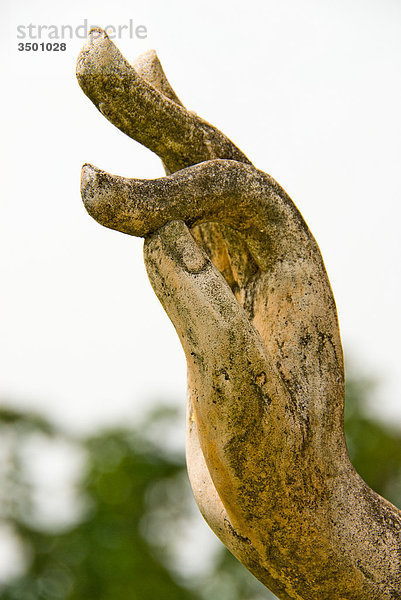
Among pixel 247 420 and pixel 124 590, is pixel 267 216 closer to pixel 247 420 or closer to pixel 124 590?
pixel 247 420

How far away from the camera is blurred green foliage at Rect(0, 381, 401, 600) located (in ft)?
53.0

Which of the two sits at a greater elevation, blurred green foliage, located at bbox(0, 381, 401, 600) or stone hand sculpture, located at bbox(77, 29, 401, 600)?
stone hand sculpture, located at bbox(77, 29, 401, 600)

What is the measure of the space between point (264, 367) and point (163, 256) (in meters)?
0.58

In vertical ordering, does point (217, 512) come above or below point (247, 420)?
below

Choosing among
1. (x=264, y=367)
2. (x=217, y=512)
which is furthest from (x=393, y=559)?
(x=264, y=367)

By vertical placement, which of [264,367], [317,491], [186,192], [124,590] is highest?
[186,192]

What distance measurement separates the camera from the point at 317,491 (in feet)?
10.5

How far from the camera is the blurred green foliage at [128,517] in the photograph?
53.0 feet

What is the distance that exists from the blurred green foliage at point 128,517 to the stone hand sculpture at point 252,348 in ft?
42.5

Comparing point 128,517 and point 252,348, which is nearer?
point 252,348

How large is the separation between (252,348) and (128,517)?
16024mm

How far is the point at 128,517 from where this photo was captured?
18.1 metres

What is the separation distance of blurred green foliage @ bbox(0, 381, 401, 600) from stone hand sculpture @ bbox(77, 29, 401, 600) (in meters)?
13.0

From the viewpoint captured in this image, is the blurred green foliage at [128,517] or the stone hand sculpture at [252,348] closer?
the stone hand sculpture at [252,348]
